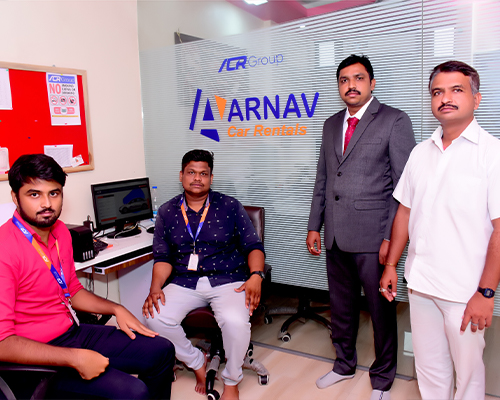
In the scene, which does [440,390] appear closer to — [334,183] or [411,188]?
[411,188]

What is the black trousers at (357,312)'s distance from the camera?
7.39ft

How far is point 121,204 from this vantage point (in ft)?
10.4

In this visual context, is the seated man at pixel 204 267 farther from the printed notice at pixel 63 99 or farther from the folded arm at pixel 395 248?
the printed notice at pixel 63 99

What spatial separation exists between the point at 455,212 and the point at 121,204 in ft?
7.77

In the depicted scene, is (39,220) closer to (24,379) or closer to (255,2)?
(24,379)

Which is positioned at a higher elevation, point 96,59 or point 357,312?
point 96,59

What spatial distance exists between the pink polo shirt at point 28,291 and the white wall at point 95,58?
1.10 meters

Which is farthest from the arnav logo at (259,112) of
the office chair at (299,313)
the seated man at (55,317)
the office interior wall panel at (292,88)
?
the seated man at (55,317)

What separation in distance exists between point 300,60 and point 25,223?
1935 mm

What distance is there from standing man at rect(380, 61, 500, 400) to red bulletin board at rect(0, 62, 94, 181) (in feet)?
7.84

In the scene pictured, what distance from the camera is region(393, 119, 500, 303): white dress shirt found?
1.64 meters

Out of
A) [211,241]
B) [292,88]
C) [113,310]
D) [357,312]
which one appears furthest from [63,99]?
[357,312]

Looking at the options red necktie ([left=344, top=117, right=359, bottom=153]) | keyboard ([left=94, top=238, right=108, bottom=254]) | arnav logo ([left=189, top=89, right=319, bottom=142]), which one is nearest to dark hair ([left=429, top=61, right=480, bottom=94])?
red necktie ([left=344, top=117, right=359, bottom=153])

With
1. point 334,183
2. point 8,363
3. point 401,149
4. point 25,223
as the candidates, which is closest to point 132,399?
point 8,363
